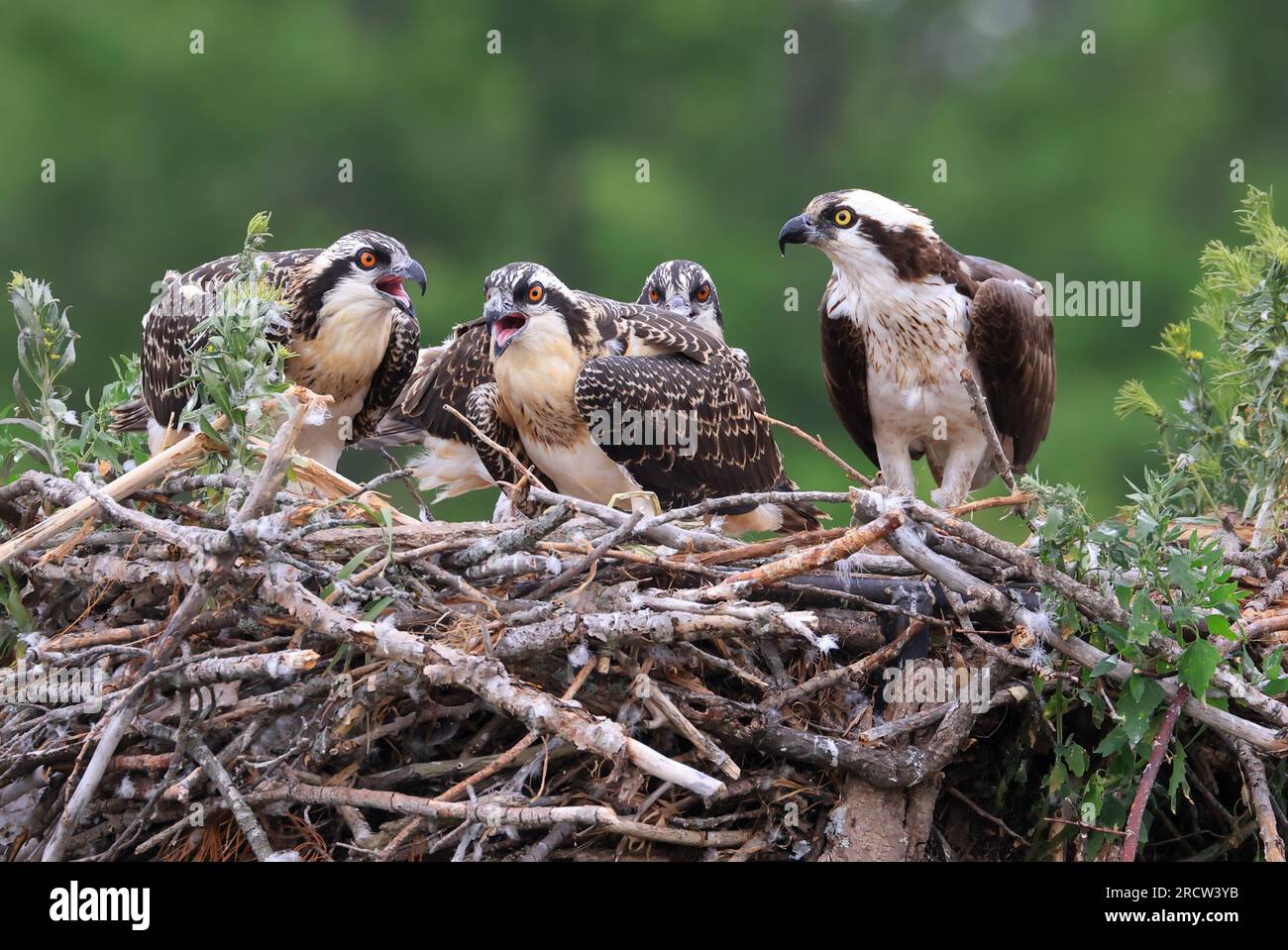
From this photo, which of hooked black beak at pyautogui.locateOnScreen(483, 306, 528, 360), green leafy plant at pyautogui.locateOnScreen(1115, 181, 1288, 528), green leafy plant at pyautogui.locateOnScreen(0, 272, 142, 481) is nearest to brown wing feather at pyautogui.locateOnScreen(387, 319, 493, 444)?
hooked black beak at pyautogui.locateOnScreen(483, 306, 528, 360)

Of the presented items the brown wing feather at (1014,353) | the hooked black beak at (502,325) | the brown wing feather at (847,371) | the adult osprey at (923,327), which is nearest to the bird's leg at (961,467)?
the adult osprey at (923,327)

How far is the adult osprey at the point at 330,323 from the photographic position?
204 inches

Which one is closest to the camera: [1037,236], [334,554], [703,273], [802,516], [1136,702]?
[1136,702]

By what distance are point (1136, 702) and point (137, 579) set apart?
2.36 meters

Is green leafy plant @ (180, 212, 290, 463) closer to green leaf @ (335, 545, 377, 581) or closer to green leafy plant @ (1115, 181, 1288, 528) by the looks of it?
green leaf @ (335, 545, 377, 581)

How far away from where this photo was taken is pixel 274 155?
13758 millimetres

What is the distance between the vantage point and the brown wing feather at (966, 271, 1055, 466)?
5520 millimetres

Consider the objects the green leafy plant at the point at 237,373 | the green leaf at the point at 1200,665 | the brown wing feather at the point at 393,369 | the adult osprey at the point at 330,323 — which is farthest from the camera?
the brown wing feather at the point at 393,369

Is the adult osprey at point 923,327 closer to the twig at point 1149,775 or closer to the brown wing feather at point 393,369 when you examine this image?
the brown wing feather at point 393,369

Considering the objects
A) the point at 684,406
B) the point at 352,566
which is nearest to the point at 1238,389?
the point at 684,406

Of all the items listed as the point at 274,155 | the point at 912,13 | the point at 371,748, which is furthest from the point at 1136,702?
the point at 912,13

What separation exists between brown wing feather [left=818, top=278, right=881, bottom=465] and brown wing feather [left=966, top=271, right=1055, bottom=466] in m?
0.40

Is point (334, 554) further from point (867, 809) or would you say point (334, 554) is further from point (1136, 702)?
point (1136, 702)

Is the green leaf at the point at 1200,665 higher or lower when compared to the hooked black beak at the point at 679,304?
lower
